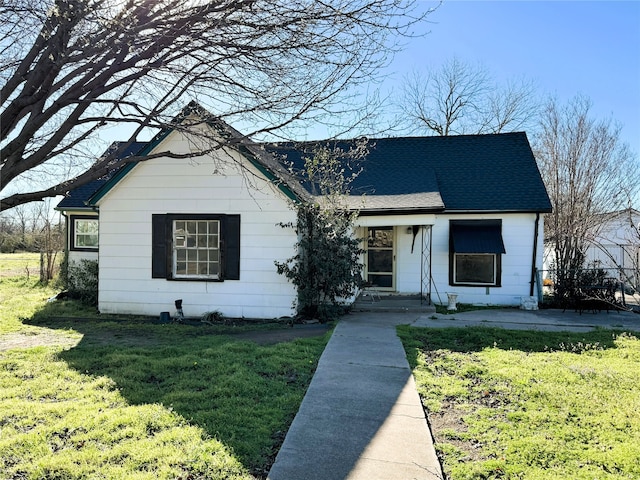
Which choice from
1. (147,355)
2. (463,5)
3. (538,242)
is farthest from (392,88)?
(538,242)

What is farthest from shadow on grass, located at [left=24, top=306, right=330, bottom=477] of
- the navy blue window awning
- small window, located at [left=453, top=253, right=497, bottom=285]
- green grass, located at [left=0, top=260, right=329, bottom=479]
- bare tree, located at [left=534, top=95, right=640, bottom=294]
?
bare tree, located at [left=534, top=95, right=640, bottom=294]

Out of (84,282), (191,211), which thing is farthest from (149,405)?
(84,282)

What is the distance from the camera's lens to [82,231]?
49.1 ft

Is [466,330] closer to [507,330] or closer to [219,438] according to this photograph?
[507,330]

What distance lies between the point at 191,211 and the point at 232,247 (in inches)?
53.5

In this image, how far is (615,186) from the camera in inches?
632

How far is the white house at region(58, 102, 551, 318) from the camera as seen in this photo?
34.1ft

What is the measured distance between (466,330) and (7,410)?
7.62 metres

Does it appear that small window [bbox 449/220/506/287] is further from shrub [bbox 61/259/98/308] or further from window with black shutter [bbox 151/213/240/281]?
shrub [bbox 61/259/98/308]

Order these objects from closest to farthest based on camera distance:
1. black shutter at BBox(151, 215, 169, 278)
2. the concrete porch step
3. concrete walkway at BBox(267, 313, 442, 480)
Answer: concrete walkway at BBox(267, 313, 442, 480)
black shutter at BBox(151, 215, 169, 278)
the concrete porch step

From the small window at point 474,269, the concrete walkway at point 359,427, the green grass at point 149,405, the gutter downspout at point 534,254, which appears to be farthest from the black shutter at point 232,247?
the gutter downspout at point 534,254

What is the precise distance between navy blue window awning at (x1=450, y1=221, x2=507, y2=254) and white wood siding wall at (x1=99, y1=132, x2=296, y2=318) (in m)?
5.21

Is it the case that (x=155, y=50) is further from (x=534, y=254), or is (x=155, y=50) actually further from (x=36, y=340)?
(x=534, y=254)

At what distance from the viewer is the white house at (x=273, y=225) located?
10398 mm
